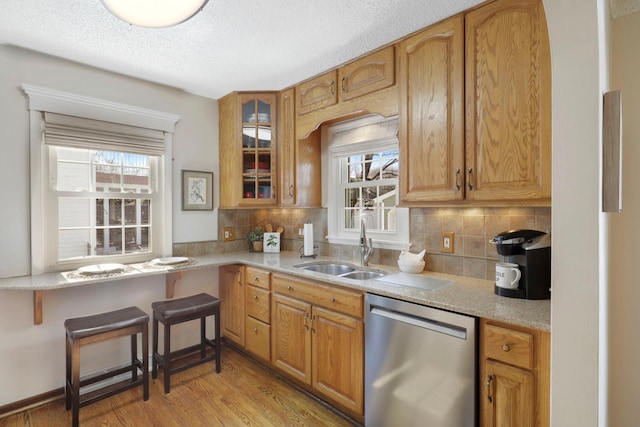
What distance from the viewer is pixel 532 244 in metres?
1.57

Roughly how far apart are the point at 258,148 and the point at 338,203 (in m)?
0.90

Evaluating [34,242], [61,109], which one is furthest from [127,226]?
[61,109]

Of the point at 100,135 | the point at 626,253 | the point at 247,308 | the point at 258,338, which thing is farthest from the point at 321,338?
the point at 100,135

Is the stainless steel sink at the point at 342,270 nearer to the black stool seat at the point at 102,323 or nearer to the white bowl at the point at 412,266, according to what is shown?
the white bowl at the point at 412,266

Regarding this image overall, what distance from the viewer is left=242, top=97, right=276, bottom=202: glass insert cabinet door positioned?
119 inches

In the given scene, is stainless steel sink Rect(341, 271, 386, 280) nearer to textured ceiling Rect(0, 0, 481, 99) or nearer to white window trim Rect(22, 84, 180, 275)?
textured ceiling Rect(0, 0, 481, 99)

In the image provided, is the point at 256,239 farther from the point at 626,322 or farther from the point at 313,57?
the point at 626,322

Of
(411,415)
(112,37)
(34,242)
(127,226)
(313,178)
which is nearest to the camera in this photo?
(411,415)

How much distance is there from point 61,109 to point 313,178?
6.45ft

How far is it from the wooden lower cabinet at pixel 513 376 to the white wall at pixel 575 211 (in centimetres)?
13

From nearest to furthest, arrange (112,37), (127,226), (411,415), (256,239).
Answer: (411,415) < (112,37) < (127,226) < (256,239)

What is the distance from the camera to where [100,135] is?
100.0 inches

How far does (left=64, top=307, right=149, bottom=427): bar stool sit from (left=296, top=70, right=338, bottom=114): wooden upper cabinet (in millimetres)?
2006

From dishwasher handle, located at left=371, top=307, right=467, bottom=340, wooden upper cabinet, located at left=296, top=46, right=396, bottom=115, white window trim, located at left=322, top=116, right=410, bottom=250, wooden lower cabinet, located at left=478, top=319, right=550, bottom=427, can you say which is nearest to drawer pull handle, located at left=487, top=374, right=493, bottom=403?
wooden lower cabinet, located at left=478, top=319, right=550, bottom=427
